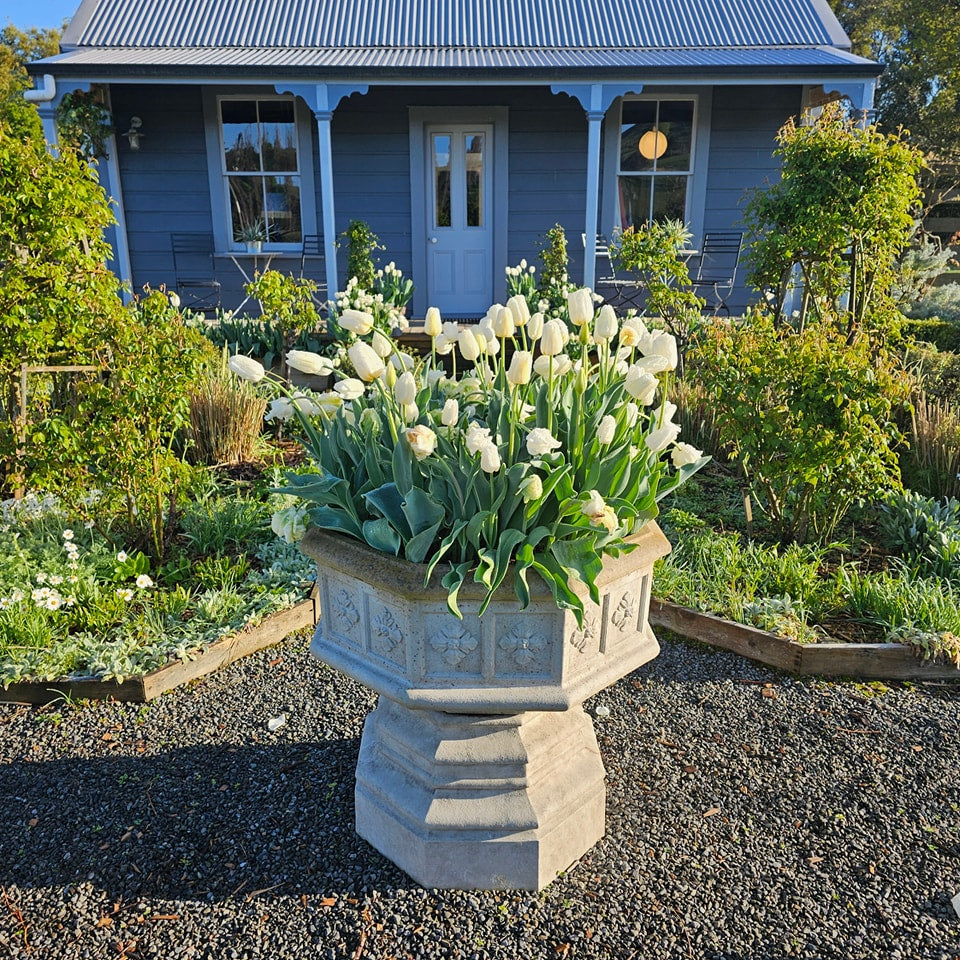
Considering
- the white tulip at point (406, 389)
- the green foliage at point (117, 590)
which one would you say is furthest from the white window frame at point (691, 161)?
the white tulip at point (406, 389)

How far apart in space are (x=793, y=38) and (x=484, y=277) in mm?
4731

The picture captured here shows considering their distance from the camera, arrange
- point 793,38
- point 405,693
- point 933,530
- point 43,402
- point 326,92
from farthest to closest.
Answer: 1. point 793,38
2. point 326,92
3. point 43,402
4. point 933,530
5. point 405,693

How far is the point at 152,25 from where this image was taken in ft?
32.5

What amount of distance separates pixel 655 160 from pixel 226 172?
5.53 metres

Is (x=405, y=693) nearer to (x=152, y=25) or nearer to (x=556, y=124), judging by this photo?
(x=556, y=124)

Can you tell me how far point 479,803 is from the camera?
224 centimetres

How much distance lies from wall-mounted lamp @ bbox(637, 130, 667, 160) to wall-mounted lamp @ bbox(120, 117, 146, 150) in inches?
249

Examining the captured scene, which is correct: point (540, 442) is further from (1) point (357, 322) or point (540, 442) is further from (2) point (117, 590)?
(2) point (117, 590)

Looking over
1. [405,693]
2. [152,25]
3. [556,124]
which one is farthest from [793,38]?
[405,693]

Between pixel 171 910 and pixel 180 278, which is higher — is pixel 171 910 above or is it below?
below

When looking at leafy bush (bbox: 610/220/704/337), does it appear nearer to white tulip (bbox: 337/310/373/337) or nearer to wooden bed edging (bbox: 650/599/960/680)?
wooden bed edging (bbox: 650/599/960/680)

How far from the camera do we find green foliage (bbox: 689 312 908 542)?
158 inches

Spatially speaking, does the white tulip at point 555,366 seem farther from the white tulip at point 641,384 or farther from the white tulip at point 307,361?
the white tulip at point 307,361

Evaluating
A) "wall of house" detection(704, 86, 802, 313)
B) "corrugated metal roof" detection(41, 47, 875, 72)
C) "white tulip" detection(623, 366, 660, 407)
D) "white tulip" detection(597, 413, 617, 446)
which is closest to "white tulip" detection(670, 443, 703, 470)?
"white tulip" detection(623, 366, 660, 407)
